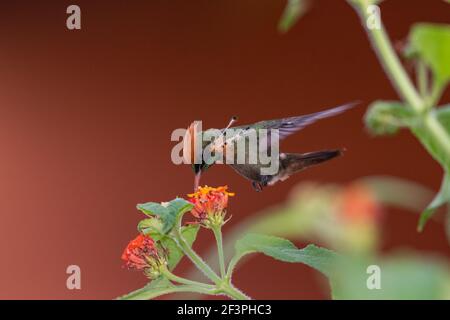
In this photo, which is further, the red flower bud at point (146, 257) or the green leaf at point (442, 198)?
the red flower bud at point (146, 257)

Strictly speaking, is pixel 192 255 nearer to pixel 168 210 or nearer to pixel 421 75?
pixel 168 210

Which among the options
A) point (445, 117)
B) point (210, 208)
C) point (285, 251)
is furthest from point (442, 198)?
point (210, 208)

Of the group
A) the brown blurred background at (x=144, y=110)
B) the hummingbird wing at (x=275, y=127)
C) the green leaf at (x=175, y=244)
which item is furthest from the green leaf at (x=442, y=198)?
the brown blurred background at (x=144, y=110)

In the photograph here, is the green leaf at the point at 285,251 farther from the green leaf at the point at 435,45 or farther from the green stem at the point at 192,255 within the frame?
the green leaf at the point at 435,45

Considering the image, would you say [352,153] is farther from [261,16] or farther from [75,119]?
[75,119]

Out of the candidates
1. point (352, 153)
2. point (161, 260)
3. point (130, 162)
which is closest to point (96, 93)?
point (130, 162)
